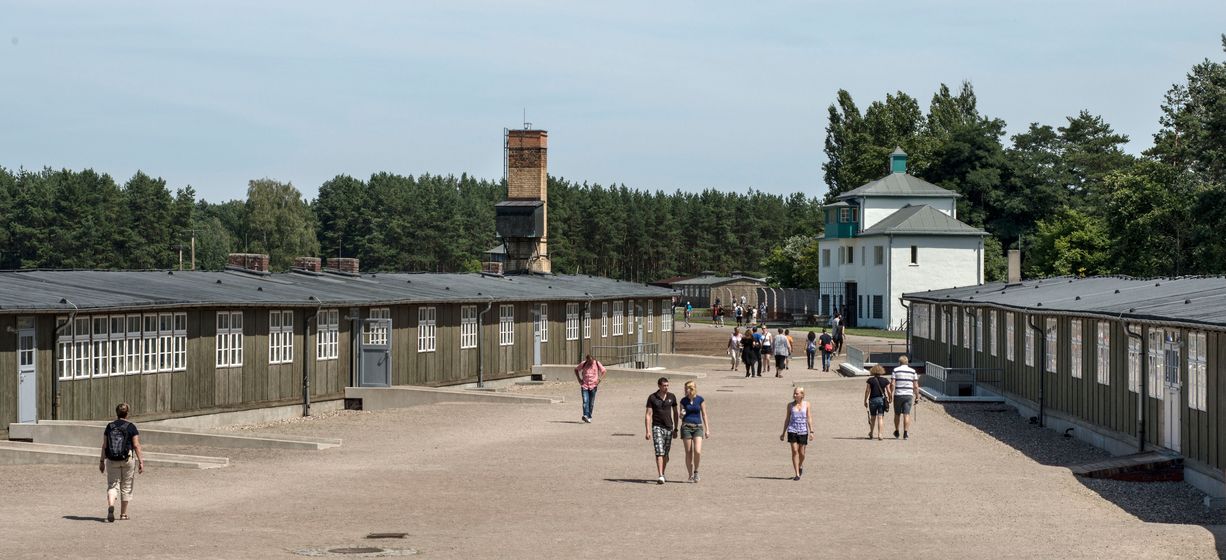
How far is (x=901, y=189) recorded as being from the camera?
8750cm

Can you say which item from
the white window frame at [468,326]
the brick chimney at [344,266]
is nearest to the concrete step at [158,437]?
the white window frame at [468,326]

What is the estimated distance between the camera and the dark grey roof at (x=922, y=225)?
82.3 meters

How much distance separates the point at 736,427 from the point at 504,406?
760 centimetres

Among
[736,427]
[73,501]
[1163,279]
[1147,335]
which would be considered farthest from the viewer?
[1163,279]

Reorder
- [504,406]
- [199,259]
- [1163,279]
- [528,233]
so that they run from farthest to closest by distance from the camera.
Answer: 1. [199,259]
2. [528,233]
3. [504,406]
4. [1163,279]

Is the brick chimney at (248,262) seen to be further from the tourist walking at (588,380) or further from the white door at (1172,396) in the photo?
the white door at (1172,396)

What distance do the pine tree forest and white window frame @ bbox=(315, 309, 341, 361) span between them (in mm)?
36871

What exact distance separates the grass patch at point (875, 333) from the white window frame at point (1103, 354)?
4271cm

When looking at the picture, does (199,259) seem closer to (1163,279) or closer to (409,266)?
(409,266)

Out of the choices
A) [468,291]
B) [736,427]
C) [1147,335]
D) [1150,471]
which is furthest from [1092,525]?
[468,291]

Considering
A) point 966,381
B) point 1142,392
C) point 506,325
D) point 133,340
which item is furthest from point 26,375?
point 966,381

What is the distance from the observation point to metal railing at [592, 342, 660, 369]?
57.5 m

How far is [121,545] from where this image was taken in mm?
16453

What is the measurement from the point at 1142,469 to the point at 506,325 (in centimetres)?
2757
